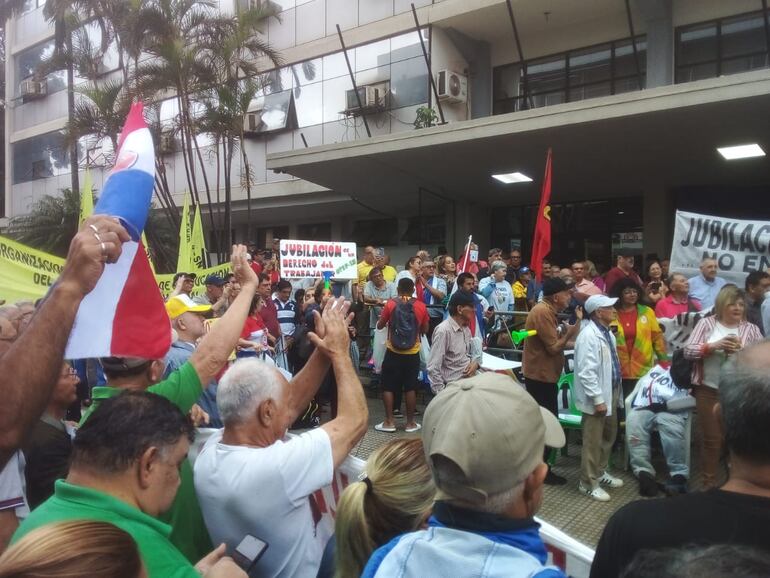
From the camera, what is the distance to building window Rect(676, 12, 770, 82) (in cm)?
1216

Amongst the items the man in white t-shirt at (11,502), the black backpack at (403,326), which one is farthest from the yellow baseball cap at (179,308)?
the black backpack at (403,326)

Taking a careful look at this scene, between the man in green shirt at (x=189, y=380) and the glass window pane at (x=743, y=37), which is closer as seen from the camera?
the man in green shirt at (x=189, y=380)

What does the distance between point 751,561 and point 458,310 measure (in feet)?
18.6

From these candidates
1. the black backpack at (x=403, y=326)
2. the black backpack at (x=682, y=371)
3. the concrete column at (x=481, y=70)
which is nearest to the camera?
the black backpack at (x=682, y=371)

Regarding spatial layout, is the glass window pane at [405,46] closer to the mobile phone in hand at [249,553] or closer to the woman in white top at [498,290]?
the woman in white top at [498,290]

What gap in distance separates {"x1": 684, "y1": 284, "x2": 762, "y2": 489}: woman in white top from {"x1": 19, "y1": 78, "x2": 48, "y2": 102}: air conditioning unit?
29535 millimetres

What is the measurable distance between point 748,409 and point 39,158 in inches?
1224

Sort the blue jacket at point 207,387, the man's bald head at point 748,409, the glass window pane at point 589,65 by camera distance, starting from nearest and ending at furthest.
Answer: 1. the man's bald head at point 748,409
2. the blue jacket at point 207,387
3. the glass window pane at point 589,65

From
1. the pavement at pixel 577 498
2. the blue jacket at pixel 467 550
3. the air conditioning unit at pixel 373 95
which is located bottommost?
the pavement at pixel 577 498

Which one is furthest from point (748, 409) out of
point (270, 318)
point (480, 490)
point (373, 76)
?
point (373, 76)

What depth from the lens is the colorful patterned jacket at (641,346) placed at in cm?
609

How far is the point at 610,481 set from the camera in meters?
5.73

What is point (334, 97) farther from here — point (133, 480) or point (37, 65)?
point (37, 65)

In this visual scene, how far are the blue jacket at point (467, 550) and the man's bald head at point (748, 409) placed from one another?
0.65m
